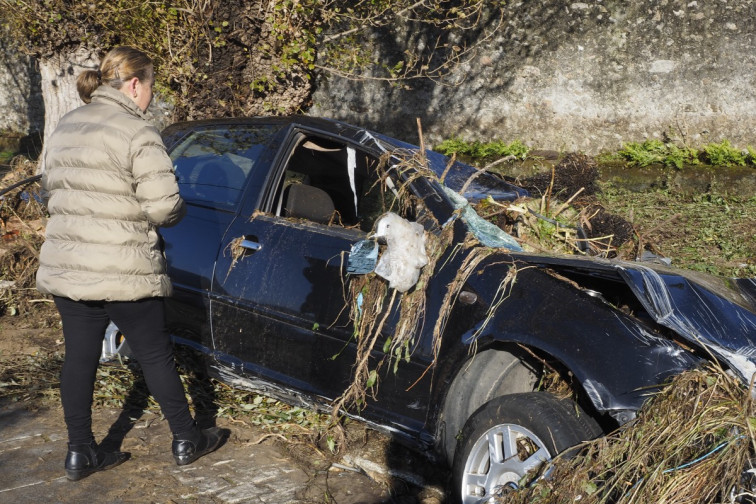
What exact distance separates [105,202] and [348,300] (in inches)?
48.2

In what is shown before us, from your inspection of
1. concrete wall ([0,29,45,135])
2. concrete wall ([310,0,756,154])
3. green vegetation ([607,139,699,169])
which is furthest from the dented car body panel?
concrete wall ([0,29,45,135])

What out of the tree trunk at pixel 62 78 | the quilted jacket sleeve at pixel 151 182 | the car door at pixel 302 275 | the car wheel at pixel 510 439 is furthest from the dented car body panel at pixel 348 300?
the tree trunk at pixel 62 78

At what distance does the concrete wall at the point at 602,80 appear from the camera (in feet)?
32.0

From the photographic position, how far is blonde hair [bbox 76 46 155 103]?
3943mm

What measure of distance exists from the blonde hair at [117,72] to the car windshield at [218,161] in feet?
3.29

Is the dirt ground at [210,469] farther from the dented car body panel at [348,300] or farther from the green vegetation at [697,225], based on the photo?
the green vegetation at [697,225]

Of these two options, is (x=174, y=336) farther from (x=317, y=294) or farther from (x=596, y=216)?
(x=596, y=216)

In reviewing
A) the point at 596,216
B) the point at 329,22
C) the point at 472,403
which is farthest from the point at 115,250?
the point at 329,22

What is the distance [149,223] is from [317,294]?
2.95ft

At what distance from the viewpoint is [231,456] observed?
4.48 m

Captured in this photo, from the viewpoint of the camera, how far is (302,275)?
435 cm

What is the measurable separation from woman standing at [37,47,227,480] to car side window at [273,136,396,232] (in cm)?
98

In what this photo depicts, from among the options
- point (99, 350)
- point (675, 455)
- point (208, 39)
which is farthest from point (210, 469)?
point (208, 39)

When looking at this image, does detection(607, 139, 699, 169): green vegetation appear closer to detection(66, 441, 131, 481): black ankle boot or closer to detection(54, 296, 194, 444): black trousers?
detection(54, 296, 194, 444): black trousers
